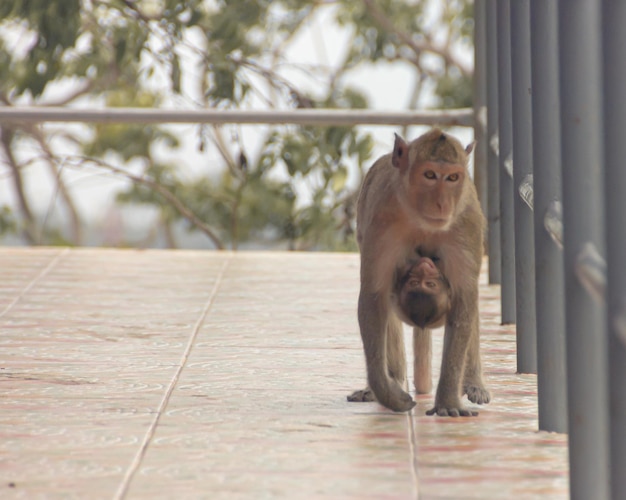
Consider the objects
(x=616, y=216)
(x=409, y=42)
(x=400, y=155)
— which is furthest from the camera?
(x=409, y=42)

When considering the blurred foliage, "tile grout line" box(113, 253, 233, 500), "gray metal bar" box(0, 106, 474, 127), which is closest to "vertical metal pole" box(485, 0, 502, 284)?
"gray metal bar" box(0, 106, 474, 127)

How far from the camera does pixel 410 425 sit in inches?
138

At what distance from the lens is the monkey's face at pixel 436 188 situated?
11.1 ft

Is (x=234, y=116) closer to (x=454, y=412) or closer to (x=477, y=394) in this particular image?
(x=477, y=394)

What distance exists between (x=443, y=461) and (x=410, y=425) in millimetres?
399

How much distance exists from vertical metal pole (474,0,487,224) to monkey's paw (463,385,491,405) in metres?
2.68

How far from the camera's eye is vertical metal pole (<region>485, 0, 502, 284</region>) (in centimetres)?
579

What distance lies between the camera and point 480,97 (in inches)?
251

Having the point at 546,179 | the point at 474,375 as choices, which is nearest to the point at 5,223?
the point at 474,375

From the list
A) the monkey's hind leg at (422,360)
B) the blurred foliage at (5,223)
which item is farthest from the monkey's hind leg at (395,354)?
the blurred foliage at (5,223)

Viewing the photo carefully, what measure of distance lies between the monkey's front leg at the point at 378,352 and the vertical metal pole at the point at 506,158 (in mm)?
1564

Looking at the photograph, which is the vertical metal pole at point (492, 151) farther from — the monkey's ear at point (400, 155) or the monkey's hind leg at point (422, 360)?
the monkey's ear at point (400, 155)

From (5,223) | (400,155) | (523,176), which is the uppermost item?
(400,155)

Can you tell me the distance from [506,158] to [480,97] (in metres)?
1.27
